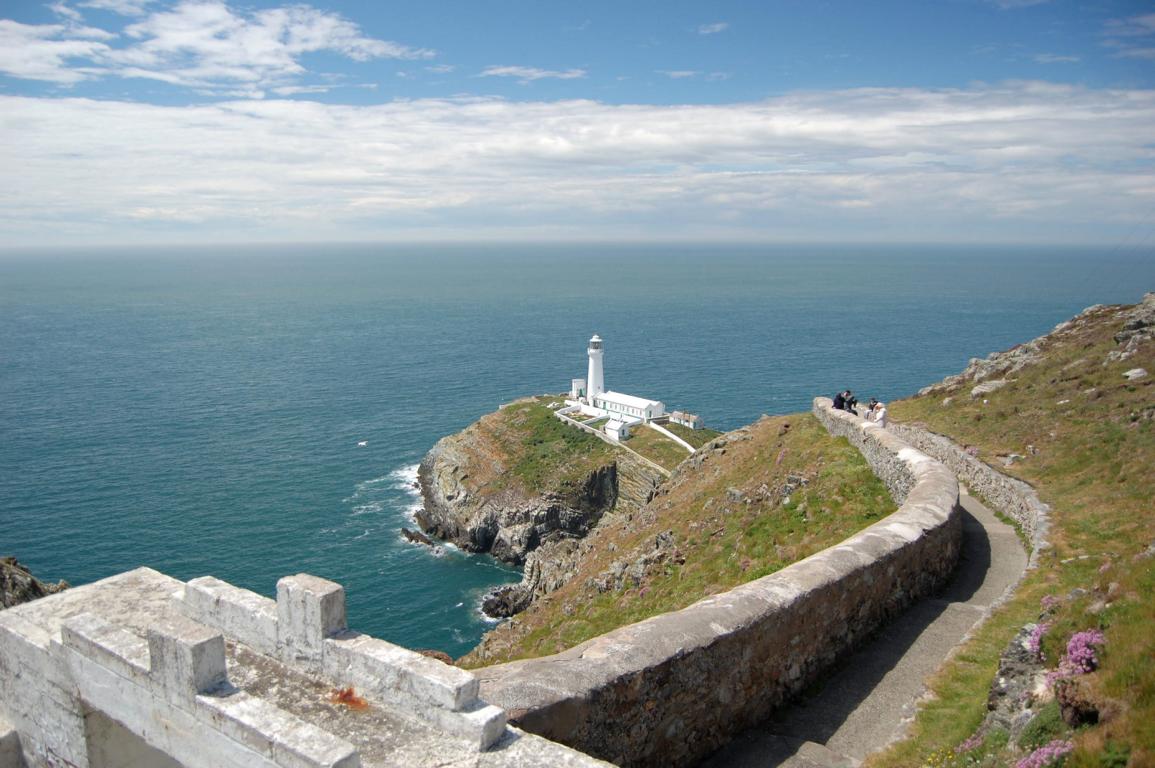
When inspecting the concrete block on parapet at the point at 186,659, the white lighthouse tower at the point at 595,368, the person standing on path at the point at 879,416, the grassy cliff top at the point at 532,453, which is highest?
the concrete block on parapet at the point at 186,659

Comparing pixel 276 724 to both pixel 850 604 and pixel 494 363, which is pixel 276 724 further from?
pixel 494 363

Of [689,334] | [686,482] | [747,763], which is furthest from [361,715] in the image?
[689,334]

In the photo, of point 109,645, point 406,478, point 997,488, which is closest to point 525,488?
point 406,478

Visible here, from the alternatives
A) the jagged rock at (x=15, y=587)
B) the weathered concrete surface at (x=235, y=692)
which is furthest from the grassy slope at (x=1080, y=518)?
the jagged rock at (x=15, y=587)

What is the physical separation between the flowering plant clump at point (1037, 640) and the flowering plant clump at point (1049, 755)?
1.58 meters

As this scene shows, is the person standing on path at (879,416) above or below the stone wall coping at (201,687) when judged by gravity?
below

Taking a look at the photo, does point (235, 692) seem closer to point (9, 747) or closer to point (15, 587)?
point (9, 747)

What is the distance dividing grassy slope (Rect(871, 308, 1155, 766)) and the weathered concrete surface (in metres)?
4.54

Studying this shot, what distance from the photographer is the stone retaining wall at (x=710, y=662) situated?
314 inches

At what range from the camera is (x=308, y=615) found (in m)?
7.52

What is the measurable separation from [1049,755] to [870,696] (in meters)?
3.58

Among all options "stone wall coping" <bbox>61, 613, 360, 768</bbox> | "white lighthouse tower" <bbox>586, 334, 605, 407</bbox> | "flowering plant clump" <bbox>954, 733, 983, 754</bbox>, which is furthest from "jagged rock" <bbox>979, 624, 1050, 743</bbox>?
"white lighthouse tower" <bbox>586, 334, 605, 407</bbox>

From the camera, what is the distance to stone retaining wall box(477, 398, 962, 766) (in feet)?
26.2

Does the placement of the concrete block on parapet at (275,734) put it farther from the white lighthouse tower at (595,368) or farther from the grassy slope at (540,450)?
the white lighthouse tower at (595,368)
